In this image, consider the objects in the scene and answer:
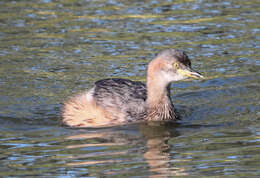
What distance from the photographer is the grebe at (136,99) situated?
33.4 feet

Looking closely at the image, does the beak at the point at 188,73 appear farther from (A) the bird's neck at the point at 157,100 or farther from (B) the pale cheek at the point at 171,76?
(A) the bird's neck at the point at 157,100

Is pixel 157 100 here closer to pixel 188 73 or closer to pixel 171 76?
pixel 171 76

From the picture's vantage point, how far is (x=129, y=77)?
13.1 m

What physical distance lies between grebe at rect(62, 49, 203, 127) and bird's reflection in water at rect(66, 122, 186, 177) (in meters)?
0.22

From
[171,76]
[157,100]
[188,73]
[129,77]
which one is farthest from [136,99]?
[129,77]

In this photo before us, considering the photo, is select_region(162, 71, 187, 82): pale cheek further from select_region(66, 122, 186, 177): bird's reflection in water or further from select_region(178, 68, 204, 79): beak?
select_region(66, 122, 186, 177): bird's reflection in water

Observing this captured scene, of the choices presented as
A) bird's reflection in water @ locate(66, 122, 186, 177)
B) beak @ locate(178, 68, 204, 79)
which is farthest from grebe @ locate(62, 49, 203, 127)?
bird's reflection in water @ locate(66, 122, 186, 177)

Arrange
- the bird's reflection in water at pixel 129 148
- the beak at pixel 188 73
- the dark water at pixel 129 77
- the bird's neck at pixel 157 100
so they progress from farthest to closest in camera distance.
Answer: the bird's neck at pixel 157 100, the beak at pixel 188 73, the dark water at pixel 129 77, the bird's reflection in water at pixel 129 148

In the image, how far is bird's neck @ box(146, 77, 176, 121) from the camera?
1038cm

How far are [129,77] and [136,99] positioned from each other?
265 centimetres

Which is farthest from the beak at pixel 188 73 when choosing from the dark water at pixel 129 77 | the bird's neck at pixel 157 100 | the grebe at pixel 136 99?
the dark water at pixel 129 77

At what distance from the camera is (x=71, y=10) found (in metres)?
17.8

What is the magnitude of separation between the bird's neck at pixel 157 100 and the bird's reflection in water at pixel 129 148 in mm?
156

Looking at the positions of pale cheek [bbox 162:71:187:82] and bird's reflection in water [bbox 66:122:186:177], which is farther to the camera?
pale cheek [bbox 162:71:187:82]
